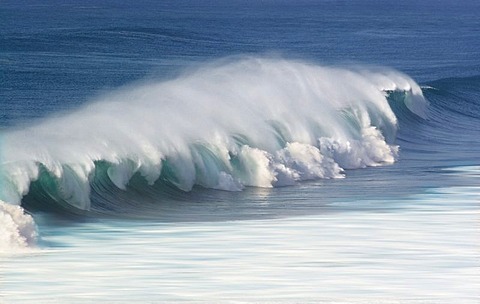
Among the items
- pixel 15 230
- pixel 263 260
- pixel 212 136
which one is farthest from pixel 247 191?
pixel 15 230

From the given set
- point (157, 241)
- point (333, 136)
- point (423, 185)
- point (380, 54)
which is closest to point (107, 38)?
point (380, 54)

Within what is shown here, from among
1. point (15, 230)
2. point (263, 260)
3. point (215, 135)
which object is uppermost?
point (15, 230)

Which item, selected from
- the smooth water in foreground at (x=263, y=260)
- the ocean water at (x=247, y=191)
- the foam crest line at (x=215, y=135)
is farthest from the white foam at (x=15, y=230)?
the foam crest line at (x=215, y=135)

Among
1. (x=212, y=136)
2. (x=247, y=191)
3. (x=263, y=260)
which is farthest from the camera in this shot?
(x=212, y=136)

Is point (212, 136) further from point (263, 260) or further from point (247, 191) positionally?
point (263, 260)

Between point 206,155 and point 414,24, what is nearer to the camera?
point 206,155

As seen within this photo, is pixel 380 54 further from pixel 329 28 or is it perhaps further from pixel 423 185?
pixel 423 185
